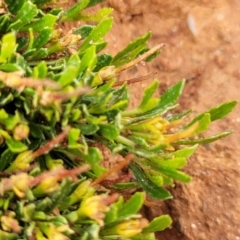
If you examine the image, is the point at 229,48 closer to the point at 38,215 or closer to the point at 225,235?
the point at 225,235

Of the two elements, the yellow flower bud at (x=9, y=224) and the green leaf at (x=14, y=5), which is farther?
the green leaf at (x=14, y=5)

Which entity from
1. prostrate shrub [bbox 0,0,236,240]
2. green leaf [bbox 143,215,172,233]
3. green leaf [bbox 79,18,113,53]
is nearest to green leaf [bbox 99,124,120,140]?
prostrate shrub [bbox 0,0,236,240]

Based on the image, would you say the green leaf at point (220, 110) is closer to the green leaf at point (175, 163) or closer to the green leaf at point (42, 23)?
the green leaf at point (175, 163)

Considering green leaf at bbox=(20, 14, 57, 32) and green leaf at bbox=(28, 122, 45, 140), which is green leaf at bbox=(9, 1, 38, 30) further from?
green leaf at bbox=(28, 122, 45, 140)

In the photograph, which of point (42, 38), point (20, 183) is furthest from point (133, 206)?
point (42, 38)

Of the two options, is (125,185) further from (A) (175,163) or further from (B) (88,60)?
(B) (88,60)

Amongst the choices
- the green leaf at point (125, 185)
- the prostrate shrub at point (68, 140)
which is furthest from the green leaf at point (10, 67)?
the green leaf at point (125, 185)
